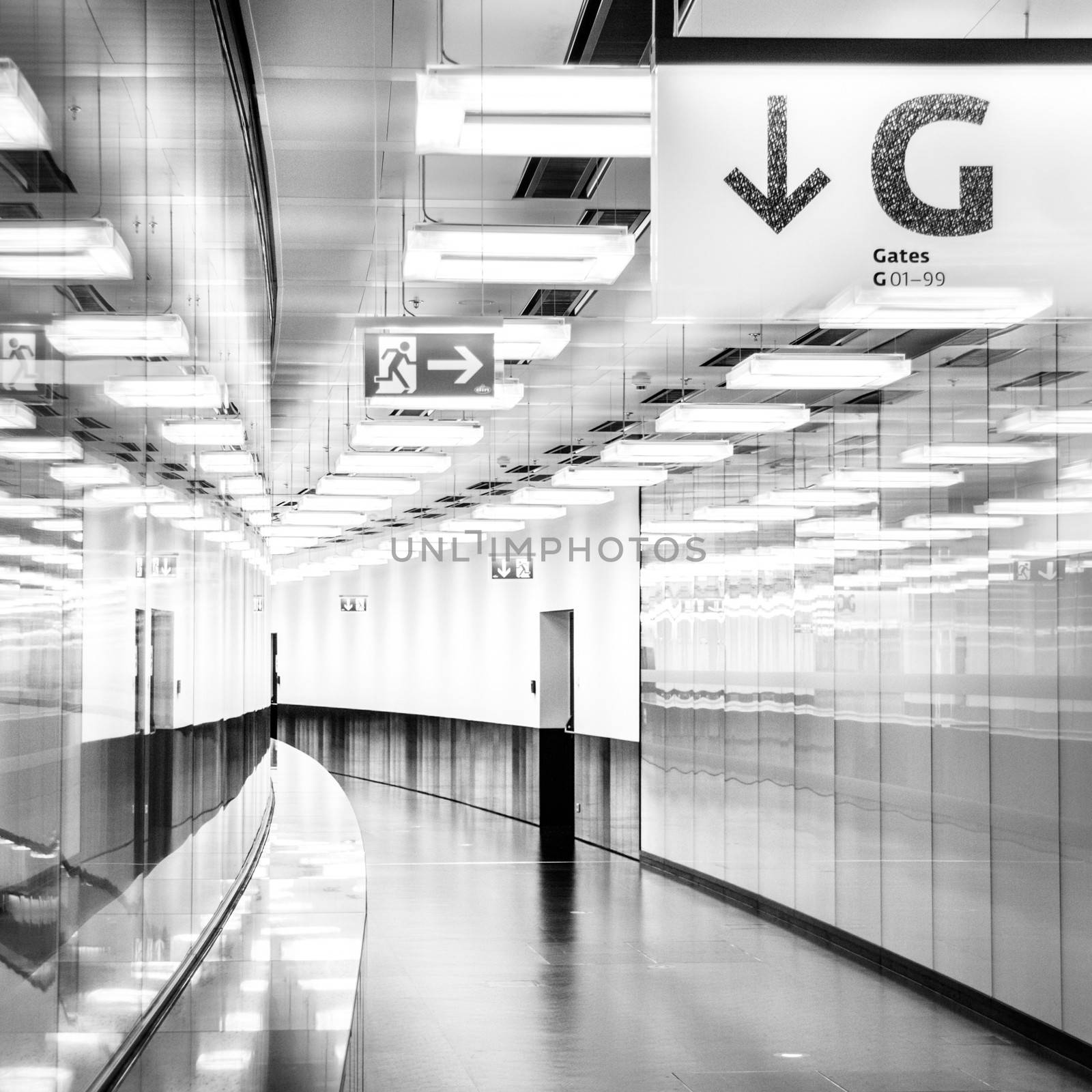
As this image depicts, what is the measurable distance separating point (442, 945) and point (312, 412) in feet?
21.1

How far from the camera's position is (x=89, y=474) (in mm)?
3102

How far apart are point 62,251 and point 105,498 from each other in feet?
3.11

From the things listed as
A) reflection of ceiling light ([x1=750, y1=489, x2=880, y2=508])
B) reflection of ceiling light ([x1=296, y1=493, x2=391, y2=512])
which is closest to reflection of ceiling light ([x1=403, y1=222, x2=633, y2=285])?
reflection of ceiling light ([x1=750, y1=489, x2=880, y2=508])

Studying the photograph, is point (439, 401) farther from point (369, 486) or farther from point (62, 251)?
point (369, 486)

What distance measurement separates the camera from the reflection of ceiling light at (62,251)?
225 centimetres

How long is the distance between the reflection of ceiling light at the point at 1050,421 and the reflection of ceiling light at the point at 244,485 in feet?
16.7

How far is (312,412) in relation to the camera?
49.0 feet

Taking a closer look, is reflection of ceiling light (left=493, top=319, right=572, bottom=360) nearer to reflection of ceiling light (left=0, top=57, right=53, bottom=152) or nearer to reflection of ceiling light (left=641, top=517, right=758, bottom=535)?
reflection of ceiling light (left=0, top=57, right=53, bottom=152)

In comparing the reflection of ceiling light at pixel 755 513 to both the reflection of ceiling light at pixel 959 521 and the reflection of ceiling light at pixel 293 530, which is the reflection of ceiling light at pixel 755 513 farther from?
the reflection of ceiling light at pixel 293 530

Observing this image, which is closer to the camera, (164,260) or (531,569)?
(164,260)

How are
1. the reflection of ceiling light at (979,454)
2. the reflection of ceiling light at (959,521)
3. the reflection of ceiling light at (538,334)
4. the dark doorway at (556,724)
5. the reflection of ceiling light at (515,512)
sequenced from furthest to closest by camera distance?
the dark doorway at (556,724) < the reflection of ceiling light at (515,512) < the reflection of ceiling light at (959,521) < the reflection of ceiling light at (979,454) < the reflection of ceiling light at (538,334)

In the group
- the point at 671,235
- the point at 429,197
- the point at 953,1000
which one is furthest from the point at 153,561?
the point at 953,1000

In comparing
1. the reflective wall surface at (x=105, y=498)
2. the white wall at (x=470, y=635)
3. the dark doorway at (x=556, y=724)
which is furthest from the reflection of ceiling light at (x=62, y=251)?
the dark doorway at (x=556, y=724)

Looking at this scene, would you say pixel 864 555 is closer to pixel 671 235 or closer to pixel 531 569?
pixel 671 235
